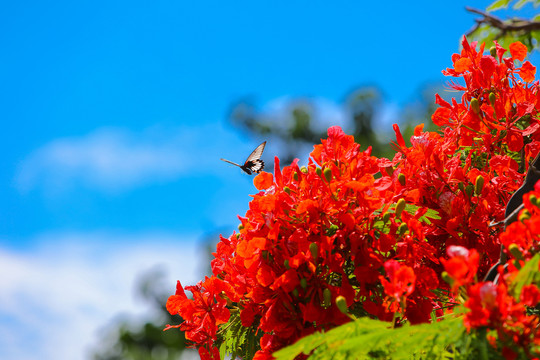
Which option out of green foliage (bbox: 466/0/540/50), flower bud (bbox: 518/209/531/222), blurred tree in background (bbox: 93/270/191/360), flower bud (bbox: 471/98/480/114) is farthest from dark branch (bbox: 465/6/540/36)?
blurred tree in background (bbox: 93/270/191/360)

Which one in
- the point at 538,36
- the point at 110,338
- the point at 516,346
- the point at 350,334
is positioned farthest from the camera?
the point at 110,338

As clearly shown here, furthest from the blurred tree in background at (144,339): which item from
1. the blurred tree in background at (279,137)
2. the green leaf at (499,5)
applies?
the green leaf at (499,5)

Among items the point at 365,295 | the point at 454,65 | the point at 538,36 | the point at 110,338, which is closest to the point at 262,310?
the point at 365,295

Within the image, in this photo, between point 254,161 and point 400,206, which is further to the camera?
point 254,161

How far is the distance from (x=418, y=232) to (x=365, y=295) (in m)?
0.27

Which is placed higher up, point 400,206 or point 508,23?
point 508,23

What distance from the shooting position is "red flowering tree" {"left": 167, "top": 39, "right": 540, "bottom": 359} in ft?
5.94

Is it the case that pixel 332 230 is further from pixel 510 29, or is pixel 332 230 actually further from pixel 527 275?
pixel 510 29

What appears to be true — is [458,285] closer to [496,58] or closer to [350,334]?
[350,334]

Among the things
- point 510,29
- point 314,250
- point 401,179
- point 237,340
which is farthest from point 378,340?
point 510,29

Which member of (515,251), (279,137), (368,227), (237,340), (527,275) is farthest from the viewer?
(279,137)

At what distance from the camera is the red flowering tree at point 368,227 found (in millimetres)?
1812

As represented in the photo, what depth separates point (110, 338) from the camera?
21.9 meters

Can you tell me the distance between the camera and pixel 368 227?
1860 mm
